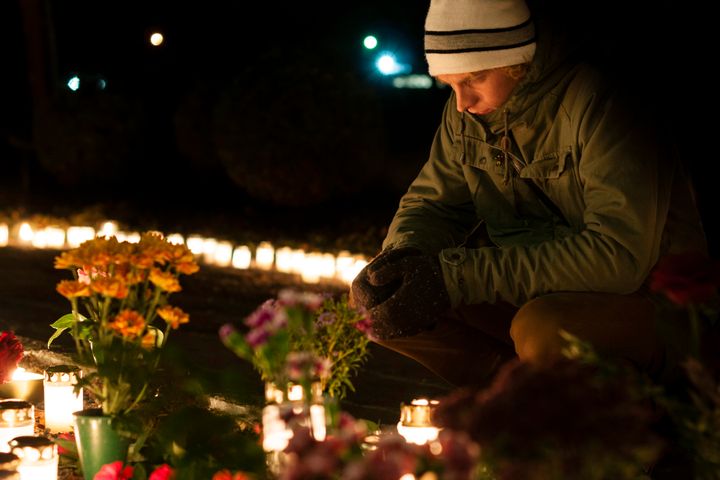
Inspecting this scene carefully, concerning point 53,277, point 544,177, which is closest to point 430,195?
point 544,177

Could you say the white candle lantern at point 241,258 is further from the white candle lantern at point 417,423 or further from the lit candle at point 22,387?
the white candle lantern at point 417,423

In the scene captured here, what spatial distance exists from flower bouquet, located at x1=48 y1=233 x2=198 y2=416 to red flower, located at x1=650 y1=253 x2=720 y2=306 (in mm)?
1447

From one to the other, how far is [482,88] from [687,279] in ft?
4.84

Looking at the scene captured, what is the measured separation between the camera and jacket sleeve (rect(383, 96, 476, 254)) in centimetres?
404

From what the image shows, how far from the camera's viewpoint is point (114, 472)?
335cm

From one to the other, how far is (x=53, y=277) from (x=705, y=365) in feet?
23.7

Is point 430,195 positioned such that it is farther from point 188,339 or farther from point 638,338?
point 188,339

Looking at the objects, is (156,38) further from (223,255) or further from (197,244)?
(223,255)

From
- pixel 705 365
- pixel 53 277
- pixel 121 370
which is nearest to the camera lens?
pixel 705 365

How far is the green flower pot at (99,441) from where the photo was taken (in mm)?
3514

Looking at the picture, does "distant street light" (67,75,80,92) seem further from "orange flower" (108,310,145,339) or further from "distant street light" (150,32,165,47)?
"orange flower" (108,310,145,339)

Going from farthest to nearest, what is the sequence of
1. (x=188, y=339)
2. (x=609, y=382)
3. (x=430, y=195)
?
(x=188, y=339), (x=430, y=195), (x=609, y=382)

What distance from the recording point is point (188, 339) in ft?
21.9

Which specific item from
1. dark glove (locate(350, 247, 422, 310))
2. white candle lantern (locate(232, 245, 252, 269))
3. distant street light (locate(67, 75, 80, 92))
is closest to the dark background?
distant street light (locate(67, 75, 80, 92))
